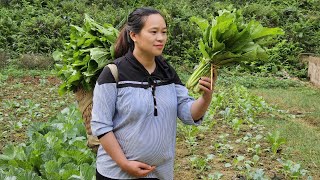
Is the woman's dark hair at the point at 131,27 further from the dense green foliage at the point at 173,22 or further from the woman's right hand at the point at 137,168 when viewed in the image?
the dense green foliage at the point at 173,22

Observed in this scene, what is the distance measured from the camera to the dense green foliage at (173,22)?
15.3 m

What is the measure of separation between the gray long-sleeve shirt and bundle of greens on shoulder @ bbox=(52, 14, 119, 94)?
1032 mm

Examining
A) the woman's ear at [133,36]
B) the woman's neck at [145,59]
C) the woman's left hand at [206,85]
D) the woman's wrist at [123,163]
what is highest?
the woman's ear at [133,36]

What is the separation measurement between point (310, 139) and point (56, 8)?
42.8 ft

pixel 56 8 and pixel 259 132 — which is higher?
pixel 56 8

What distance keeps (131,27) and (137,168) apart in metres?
0.73

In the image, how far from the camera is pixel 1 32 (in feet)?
51.2

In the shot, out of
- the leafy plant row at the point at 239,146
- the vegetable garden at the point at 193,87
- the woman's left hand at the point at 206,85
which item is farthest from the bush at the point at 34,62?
the woman's left hand at the point at 206,85

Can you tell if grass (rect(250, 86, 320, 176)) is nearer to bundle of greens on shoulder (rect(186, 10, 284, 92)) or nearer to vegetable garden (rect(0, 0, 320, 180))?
vegetable garden (rect(0, 0, 320, 180))

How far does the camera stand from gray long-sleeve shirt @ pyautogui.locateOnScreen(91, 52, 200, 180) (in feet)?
7.77

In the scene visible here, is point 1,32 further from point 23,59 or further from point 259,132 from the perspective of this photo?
point 259,132

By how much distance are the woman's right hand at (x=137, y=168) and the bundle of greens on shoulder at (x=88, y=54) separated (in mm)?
1202

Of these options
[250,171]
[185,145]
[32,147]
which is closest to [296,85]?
[185,145]

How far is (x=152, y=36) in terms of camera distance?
238cm
